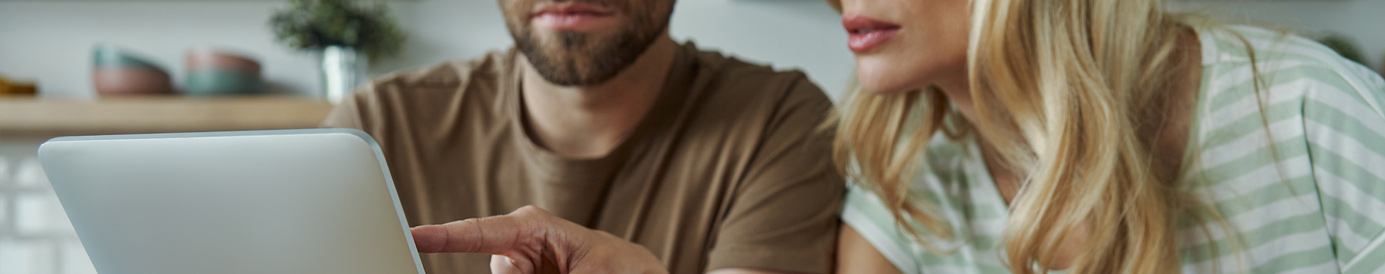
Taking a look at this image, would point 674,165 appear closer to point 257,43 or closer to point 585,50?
point 585,50

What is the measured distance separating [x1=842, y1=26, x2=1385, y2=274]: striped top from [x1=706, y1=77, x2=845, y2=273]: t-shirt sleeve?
16 centimetres

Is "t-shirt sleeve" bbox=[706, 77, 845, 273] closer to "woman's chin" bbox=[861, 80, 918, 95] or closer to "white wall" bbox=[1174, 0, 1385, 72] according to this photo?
"woman's chin" bbox=[861, 80, 918, 95]

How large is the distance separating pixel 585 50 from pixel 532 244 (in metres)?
0.38

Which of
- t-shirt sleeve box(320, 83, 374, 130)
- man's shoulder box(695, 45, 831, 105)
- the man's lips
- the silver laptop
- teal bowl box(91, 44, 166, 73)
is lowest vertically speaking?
teal bowl box(91, 44, 166, 73)

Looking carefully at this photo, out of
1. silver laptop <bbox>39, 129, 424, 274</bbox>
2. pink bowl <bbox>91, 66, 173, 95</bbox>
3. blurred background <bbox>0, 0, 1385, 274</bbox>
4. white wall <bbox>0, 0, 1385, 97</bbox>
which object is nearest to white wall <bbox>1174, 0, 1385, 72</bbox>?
blurred background <bbox>0, 0, 1385, 274</bbox>

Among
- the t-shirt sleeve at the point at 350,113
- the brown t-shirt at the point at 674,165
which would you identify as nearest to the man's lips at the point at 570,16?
the brown t-shirt at the point at 674,165

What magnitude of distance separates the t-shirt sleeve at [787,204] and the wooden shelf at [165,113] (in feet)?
3.91

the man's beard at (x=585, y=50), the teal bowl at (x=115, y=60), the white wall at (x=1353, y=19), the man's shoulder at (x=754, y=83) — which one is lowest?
the white wall at (x=1353, y=19)

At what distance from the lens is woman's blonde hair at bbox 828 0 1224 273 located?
0.67 meters

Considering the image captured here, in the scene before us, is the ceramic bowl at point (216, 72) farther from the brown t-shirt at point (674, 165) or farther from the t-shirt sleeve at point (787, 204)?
the t-shirt sleeve at point (787, 204)

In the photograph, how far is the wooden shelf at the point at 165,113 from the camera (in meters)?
1.72

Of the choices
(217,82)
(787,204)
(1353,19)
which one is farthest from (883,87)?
(1353,19)

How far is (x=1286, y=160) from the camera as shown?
2.17 feet

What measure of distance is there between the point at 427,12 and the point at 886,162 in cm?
139
